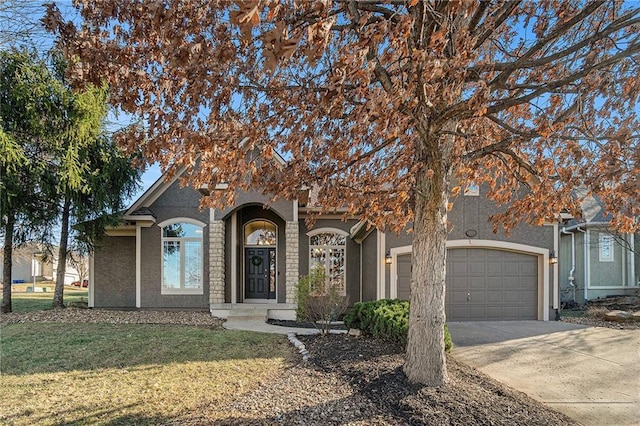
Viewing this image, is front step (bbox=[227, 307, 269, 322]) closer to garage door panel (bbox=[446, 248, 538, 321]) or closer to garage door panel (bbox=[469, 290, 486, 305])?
garage door panel (bbox=[446, 248, 538, 321])

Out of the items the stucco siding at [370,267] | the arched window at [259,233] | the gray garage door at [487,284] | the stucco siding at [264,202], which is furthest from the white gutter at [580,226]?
the arched window at [259,233]

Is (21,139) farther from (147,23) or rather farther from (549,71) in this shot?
(549,71)

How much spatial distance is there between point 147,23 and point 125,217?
32.7 ft

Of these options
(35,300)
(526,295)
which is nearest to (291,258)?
(526,295)

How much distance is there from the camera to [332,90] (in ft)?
11.8

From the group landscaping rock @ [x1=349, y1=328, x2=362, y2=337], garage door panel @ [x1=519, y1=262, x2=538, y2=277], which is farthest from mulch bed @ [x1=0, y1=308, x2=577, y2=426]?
garage door panel @ [x1=519, y1=262, x2=538, y2=277]

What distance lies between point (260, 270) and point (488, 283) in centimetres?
752

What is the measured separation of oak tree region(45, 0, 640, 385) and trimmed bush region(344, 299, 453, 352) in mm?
1923

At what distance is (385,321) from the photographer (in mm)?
7441

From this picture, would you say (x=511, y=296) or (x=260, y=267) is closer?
(x=511, y=296)

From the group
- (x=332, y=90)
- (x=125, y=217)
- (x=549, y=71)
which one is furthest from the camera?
(x=125, y=217)

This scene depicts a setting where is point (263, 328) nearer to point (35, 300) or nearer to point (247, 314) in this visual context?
point (247, 314)

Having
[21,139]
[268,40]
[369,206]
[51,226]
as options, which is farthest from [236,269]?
[268,40]

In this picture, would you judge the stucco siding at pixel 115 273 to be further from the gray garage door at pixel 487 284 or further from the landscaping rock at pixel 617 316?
the landscaping rock at pixel 617 316
